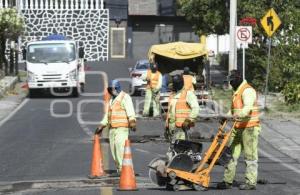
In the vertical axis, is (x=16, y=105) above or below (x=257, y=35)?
below

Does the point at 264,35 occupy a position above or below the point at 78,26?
above

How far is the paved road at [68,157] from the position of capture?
43.6 ft

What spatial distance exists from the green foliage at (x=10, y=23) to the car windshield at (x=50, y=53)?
8.30m

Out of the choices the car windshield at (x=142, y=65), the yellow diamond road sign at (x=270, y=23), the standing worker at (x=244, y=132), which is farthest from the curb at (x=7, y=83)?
the standing worker at (x=244, y=132)

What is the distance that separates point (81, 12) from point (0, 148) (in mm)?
38769

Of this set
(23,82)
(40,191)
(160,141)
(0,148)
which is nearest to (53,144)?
(0,148)

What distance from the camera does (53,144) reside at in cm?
1966

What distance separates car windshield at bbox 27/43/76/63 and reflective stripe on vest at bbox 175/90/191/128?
20.5m

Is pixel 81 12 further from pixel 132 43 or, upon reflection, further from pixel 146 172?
pixel 146 172

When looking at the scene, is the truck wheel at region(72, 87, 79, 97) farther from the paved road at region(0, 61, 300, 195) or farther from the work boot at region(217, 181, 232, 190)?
the work boot at region(217, 181, 232, 190)

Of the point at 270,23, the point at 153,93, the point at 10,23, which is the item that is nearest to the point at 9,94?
the point at 10,23

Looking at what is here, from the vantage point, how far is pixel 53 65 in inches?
1369

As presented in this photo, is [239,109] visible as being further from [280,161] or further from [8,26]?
[8,26]

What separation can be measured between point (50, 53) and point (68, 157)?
18.3 metres
